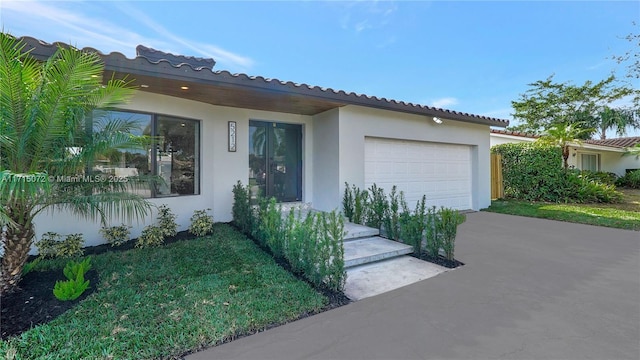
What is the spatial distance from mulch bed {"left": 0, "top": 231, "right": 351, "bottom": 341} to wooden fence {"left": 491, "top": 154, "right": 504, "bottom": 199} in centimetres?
1182

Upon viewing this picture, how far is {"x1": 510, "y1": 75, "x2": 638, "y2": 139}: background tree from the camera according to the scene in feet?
65.8

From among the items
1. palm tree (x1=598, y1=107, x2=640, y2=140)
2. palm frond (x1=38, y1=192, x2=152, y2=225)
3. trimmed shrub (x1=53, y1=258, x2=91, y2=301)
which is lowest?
trimmed shrub (x1=53, y1=258, x2=91, y2=301)

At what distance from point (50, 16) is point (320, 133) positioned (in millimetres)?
6273

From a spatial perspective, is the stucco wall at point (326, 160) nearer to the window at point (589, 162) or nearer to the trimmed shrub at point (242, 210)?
the trimmed shrub at point (242, 210)

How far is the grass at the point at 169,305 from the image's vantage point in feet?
8.54

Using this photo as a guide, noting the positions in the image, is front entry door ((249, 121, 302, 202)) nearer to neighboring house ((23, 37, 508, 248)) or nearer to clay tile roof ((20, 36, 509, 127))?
neighboring house ((23, 37, 508, 248))

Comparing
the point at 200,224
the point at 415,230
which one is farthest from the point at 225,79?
the point at 415,230

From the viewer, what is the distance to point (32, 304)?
3.22 meters

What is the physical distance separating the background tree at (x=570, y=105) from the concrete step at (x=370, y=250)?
2188 cm

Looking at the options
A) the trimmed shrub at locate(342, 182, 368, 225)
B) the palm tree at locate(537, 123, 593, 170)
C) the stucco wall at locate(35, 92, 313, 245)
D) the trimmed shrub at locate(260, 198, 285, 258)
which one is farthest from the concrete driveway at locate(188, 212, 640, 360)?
the palm tree at locate(537, 123, 593, 170)

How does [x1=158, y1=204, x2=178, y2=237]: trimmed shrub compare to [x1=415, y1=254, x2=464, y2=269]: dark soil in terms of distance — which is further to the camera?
[x1=158, y1=204, x2=178, y2=237]: trimmed shrub

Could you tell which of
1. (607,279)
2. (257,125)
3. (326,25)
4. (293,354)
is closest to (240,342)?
(293,354)

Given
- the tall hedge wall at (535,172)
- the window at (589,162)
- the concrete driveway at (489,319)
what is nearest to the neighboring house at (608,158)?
the window at (589,162)

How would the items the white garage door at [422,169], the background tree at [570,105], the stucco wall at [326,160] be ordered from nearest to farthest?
the stucco wall at [326,160]
the white garage door at [422,169]
the background tree at [570,105]
